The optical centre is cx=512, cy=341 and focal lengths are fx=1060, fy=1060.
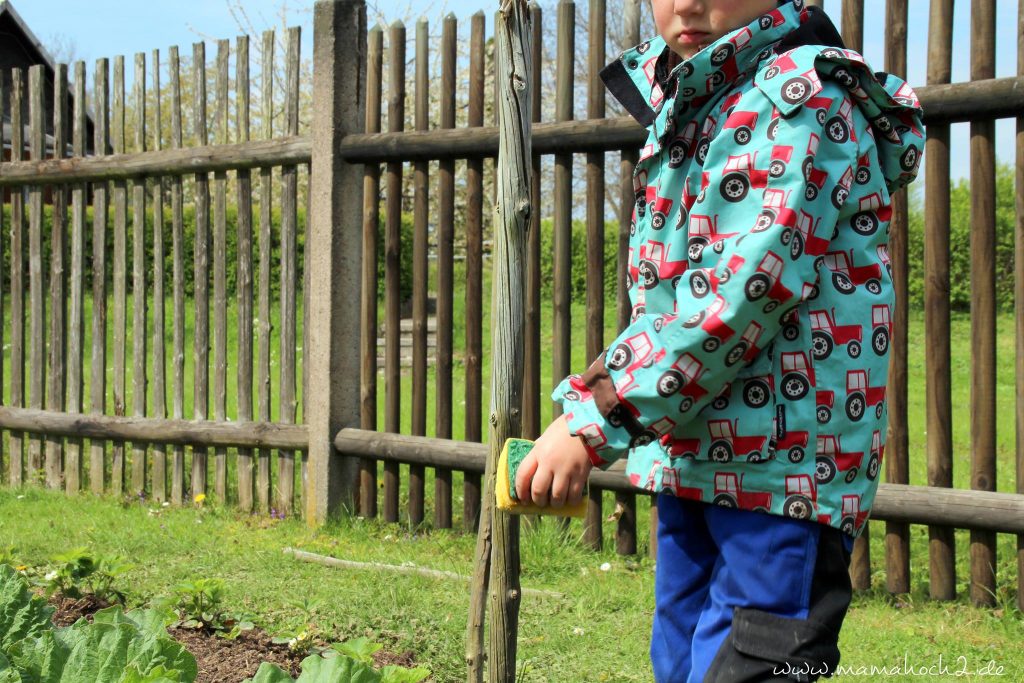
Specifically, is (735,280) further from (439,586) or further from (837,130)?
(439,586)

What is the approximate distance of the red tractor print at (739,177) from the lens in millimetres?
1508

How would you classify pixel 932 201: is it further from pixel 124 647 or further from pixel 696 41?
pixel 124 647

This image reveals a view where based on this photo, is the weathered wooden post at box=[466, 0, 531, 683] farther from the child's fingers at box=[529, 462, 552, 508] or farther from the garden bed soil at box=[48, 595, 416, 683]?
the garden bed soil at box=[48, 595, 416, 683]

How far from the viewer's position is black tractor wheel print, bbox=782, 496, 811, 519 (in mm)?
1534

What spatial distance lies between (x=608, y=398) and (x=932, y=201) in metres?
2.43

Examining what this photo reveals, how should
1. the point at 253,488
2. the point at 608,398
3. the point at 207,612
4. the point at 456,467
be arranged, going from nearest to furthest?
1. the point at 608,398
2. the point at 207,612
3. the point at 456,467
4. the point at 253,488

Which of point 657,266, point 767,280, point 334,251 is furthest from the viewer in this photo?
point 334,251

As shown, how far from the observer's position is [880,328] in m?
1.61

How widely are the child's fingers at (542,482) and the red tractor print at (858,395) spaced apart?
0.46 m

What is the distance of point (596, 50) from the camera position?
13.1ft

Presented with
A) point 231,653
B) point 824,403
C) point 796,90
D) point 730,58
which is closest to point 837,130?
point 796,90

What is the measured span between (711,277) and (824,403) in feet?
0.88

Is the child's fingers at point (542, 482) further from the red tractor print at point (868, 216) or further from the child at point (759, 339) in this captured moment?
the red tractor print at point (868, 216)

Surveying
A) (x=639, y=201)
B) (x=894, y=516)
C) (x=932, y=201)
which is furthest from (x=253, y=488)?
(x=639, y=201)
